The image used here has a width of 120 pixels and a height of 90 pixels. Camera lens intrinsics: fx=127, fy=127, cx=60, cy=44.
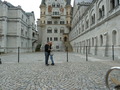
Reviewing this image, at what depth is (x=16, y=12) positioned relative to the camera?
40594 millimetres

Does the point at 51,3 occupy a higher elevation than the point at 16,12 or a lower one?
higher

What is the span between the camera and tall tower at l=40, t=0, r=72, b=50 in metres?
63.8

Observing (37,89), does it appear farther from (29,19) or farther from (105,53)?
(29,19)

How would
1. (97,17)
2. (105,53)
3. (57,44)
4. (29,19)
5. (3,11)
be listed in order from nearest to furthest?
(105,53)
(97,17)
(3,11)
(29,19)
(57,44)

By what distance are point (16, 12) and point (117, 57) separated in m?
34.4

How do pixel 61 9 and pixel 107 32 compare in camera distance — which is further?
pixel 61 9

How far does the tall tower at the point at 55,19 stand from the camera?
63.8 m

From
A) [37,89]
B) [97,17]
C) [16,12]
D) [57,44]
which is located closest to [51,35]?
[57,44]

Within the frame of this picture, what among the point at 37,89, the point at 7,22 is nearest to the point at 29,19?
the point at 7,22

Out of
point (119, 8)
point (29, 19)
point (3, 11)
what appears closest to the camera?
point (119, 8)

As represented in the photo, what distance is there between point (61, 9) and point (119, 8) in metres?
51.7

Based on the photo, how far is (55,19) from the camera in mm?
65625

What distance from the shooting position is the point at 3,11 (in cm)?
3769

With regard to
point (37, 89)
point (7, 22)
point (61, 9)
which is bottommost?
point (37, 89)
